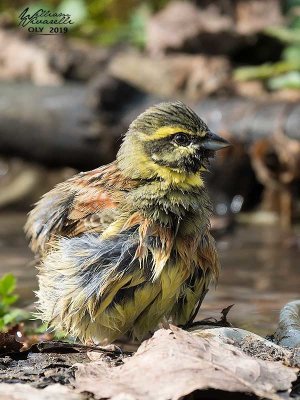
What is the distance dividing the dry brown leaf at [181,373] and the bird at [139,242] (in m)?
0.74

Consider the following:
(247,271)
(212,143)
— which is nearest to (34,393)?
(212,143)

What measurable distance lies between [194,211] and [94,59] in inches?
267

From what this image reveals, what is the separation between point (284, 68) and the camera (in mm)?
10336

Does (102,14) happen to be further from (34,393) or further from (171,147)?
(34,393)

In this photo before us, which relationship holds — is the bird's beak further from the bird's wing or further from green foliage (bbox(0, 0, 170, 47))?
green foliage (bbox(0, 0, 170, 47))

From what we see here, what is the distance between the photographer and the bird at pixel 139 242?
441cm

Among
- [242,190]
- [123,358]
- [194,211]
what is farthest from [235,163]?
[123,358]

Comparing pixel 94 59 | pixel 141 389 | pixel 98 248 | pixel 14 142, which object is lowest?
pixel 141 389

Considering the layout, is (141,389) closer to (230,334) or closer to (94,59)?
(230,334)

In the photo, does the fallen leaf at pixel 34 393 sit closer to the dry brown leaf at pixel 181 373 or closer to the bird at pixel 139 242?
the dry brown leaf at pixel 181 373

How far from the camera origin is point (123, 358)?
3936 mm

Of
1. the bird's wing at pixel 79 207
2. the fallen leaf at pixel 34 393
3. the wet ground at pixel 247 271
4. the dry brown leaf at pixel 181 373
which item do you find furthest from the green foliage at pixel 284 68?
the fallen leaf at pixel 34 393

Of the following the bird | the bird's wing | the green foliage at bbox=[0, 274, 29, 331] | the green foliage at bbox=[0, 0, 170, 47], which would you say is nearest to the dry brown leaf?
the bird

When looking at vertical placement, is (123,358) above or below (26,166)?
below
